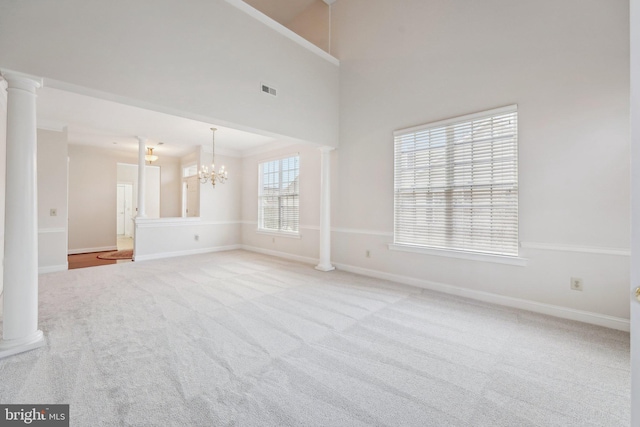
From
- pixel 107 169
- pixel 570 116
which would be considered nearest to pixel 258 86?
pixel 570 116

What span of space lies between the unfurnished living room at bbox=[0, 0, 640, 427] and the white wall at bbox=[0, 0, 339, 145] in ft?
0.07

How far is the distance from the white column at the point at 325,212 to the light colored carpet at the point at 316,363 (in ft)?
5.17

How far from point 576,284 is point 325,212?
12.0 feet

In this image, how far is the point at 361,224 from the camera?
499cm

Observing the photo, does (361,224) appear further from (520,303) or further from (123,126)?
(123,126)

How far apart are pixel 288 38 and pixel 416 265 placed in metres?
4.14

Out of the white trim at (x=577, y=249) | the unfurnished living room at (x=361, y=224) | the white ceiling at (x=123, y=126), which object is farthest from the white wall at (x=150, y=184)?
the white trim at (x=577, y=249)

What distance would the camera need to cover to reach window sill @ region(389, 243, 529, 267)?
3332mm

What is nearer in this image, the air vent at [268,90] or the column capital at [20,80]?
the column capital at [20,80]

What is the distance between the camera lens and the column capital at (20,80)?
227 centimetres

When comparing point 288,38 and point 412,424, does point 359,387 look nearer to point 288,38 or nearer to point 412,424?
point 412,424

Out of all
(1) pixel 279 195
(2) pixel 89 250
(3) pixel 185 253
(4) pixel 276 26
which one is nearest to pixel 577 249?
(4) pixel 276 26

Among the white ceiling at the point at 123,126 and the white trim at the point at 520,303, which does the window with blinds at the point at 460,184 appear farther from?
the white ceiling at the point at 123,126

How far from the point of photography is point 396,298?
373 centimetres
